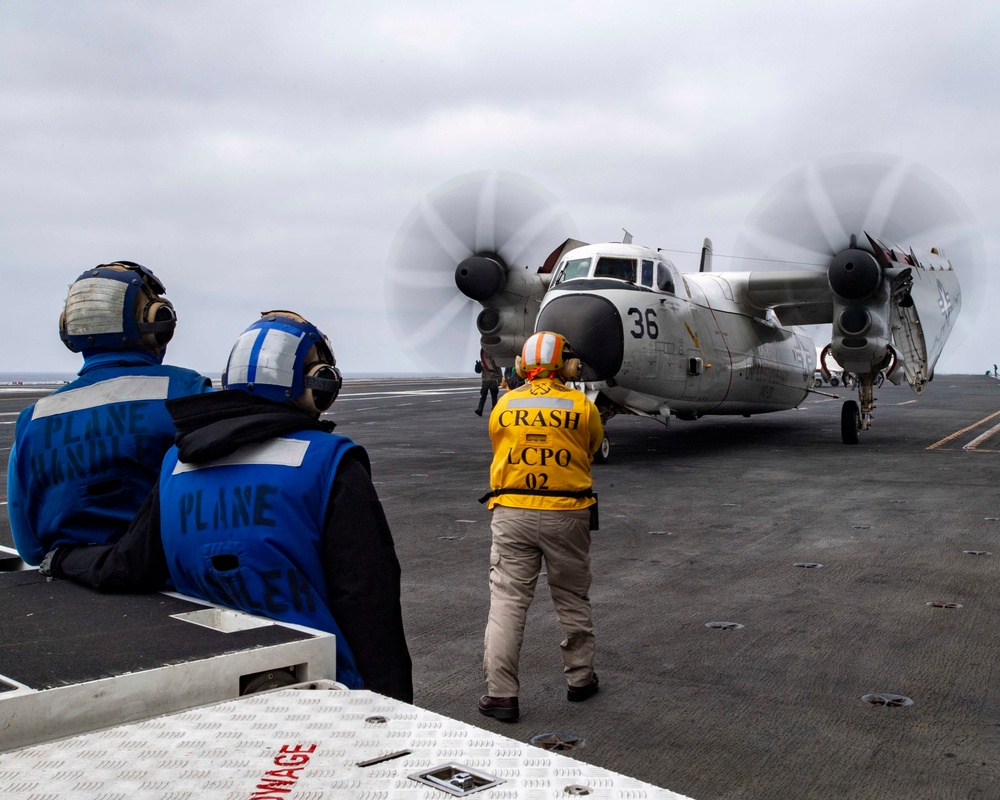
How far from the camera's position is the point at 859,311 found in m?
16.3

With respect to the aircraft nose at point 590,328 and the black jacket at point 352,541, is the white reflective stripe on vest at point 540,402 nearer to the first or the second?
the black jacket at point 352,541

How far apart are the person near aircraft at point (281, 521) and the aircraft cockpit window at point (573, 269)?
11.3m

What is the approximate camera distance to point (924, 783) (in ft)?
11.8

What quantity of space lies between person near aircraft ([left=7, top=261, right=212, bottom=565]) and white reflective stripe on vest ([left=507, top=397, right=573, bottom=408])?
6.10 ft

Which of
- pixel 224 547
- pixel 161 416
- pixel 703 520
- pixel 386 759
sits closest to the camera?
pixel 386 759

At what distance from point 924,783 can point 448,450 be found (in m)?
13.4

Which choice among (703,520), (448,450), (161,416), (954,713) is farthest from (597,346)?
(161,416)

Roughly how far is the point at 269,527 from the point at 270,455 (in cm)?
20

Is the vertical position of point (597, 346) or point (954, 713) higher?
point (597, 346)

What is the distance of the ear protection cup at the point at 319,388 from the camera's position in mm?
2701

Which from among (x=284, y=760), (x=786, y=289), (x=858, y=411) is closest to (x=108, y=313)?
(x=284, y=760)

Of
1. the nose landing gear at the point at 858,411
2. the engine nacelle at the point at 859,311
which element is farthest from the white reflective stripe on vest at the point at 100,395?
the nose landing gear at the point at 858,411

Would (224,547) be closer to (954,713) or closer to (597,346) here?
(954,713)

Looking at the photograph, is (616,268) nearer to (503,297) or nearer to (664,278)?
(664,278)
